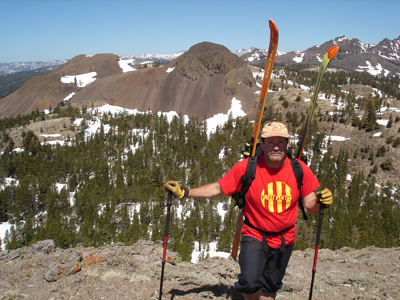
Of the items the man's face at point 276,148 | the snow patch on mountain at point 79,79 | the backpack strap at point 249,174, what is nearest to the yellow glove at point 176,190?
the backpack strap at point 249,174

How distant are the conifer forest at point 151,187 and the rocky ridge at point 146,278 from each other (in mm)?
30656

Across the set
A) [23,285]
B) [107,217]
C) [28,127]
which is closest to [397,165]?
[107,217]

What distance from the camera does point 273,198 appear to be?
17.1 feet

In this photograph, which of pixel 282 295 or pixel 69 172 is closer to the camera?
pixel 282 295

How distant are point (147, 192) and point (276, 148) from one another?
244 feet

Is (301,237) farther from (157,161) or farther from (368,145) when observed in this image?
(368,145)

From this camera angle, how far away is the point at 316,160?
9200cm

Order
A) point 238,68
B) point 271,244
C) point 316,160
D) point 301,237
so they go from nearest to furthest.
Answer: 1. point 271,244
2. point 301,237
3. point 316,160
4. point 238,68

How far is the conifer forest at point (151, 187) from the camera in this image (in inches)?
2126

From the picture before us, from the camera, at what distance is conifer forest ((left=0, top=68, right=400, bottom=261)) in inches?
2126

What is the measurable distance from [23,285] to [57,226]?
52906mm

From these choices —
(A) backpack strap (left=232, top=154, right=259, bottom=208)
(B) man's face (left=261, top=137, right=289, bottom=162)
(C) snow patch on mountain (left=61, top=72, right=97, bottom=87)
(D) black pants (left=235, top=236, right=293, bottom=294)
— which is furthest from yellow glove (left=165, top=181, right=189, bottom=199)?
(C) snow patch on mountain (left=61, top=72, right=97, bottom=87)

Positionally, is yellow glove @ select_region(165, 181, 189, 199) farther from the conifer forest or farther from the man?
the conifer forest

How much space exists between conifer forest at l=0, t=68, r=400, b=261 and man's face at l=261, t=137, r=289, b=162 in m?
37.8
